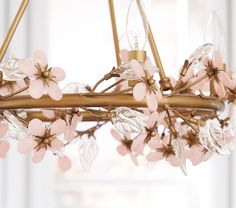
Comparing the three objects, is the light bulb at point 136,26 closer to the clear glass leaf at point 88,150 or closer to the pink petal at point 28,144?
the pink petal at point 28,144

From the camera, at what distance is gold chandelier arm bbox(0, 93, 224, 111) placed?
771 mm

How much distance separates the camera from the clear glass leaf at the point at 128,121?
75cm

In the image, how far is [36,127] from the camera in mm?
855

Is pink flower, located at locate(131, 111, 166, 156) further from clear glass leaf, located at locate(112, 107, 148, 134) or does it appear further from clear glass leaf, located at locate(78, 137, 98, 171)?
clear glass leaf, located at locate(78, 137, 98, 171)

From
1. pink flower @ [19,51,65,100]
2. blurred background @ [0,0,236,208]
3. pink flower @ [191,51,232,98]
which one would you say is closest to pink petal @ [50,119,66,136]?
pink flower @ [19,51,65,100]

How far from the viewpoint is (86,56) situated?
87.8 inches

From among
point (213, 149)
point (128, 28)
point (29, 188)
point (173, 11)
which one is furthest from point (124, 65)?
point (173, 11)

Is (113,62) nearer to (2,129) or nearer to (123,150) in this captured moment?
(123,150)

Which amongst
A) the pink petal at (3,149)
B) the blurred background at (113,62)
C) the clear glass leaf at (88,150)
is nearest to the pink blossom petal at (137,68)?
the pink petal at (3,149)

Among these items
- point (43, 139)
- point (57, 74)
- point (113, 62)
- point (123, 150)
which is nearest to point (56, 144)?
point (43, 139)

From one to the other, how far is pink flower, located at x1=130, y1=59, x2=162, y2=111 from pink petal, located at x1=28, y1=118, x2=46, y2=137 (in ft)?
0.59

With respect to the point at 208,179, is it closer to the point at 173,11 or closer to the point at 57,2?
the point at 173,11

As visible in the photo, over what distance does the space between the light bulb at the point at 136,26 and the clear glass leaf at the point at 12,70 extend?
0.16 meters

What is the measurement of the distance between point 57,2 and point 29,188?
27.9 inches
